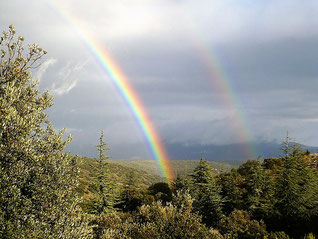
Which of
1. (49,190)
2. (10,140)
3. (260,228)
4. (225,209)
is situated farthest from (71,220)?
(225,209)

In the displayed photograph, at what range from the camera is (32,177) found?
13086 mm

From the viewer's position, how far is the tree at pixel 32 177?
11.8 m

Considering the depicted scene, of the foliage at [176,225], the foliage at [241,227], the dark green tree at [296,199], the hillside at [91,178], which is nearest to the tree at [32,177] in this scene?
the hillside at [91,178]

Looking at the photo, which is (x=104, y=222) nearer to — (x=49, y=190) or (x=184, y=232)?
(x=184, y=232)

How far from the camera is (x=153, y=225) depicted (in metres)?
20.3

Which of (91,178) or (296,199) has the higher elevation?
(91,178)

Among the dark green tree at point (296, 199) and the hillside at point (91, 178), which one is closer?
the dark green tree at point (296, 199)

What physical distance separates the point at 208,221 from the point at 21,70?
36.8 meters

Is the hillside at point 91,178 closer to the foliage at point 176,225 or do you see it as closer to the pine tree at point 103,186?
the pine tree at point 103,186

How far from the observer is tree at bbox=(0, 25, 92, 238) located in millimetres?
11758

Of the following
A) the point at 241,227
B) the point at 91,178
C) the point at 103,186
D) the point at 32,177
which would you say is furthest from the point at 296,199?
the point at 32,177

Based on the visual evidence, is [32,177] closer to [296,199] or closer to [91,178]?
[91,178]

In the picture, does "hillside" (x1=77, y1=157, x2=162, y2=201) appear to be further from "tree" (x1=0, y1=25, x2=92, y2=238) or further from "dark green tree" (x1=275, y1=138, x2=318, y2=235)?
"dark green tree" (x1=275, y1=138, x2=318, y2=235)

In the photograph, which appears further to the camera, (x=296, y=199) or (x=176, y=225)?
(x=296, y=199)
